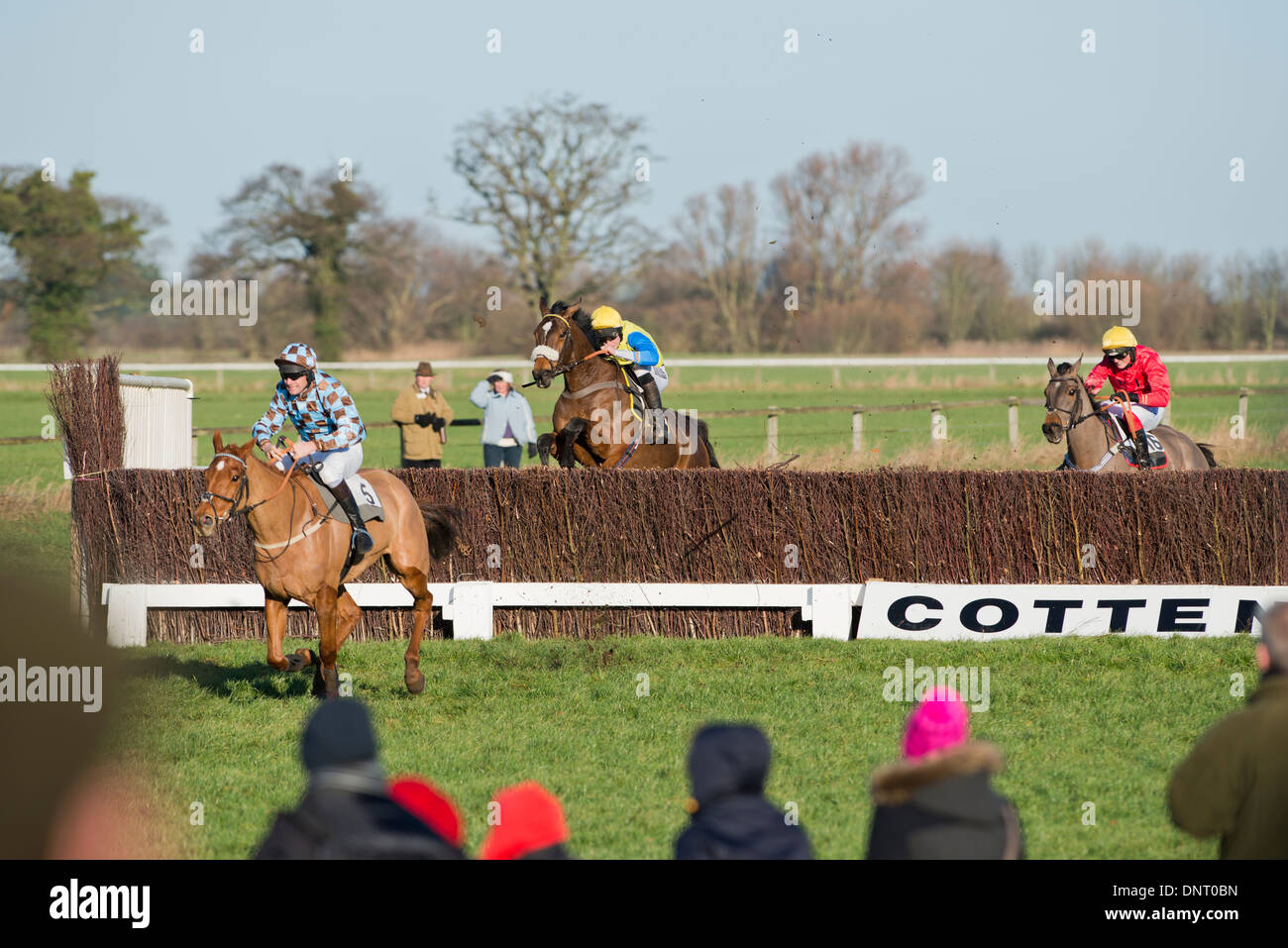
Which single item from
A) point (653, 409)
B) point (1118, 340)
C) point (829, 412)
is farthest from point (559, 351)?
point (829, 412)

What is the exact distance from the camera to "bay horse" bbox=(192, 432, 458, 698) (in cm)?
707

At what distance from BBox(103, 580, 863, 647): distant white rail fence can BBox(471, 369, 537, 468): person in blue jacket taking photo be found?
619 centimetres

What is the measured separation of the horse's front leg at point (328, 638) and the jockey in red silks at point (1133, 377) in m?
7.36

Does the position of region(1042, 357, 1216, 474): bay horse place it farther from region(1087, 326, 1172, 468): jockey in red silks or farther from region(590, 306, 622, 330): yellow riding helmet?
region(590, 306, 622, 330): yellow riding helmet

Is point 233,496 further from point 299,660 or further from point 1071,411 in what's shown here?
point 1071,411

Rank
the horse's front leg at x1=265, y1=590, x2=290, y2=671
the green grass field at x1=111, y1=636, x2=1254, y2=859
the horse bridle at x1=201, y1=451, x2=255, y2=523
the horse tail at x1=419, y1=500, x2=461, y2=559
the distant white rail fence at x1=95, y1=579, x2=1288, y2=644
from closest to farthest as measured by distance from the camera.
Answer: the green grass field at x1=111, y1=636, x2=1254, y2=859
the horse bridle at x1=201, y1=451, x2=255, y2=523
the horse's front leg at x1=265, y1=590, x2=290, y2=671
the horse tail at x1=419, y1=500, x2=461, y2=559
the distant white rail fence at x1=95, y1=579, x2=1288, y2=644

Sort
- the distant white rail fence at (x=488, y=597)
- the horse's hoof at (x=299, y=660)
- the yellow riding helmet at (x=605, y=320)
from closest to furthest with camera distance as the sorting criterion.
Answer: the horse's hoof at (x=299, y=660) < the distant white rail fence at (x=488, y=597) < the yellow riding helmet at (x=605, y=320)

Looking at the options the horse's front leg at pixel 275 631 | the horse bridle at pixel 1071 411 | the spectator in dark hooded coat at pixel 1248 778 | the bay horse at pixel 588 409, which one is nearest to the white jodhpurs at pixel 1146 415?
the horse bridle at pixel 1071 411

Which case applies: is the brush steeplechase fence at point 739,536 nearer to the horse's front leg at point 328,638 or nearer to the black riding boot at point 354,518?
the black riding boot at point 354,518

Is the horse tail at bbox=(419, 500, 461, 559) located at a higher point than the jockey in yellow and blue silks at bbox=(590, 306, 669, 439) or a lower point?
lower

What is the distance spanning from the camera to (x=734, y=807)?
2.96 metres

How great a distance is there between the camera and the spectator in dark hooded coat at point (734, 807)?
9.64 ft

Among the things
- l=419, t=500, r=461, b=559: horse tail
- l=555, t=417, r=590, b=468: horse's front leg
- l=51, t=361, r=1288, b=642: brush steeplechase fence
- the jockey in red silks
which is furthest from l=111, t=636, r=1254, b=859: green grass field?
the jockey in red silks
